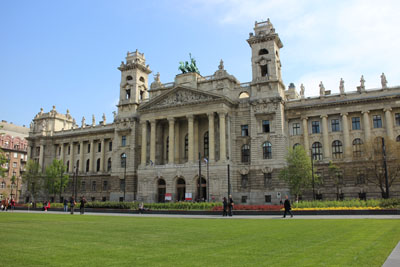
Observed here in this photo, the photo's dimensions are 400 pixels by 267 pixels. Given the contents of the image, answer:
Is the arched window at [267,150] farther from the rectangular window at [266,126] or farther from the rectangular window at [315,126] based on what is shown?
the rectangular window at [315,126]

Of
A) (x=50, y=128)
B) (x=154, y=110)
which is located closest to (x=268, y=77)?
(x=154, y=110)

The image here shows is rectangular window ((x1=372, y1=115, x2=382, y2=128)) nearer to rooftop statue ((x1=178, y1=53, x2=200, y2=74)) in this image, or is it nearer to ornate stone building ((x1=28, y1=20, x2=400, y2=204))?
ornate stone building ((x1=28, y1=20, x2=400, y2=204))

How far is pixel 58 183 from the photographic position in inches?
3076

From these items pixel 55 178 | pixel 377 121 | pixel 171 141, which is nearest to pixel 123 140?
pixel 171 141

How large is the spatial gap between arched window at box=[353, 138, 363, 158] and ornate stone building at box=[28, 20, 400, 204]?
15 cm

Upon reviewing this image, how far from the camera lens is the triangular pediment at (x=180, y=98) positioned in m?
63.8

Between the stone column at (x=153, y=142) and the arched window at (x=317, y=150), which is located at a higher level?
the stone column at (x=153, y=142)

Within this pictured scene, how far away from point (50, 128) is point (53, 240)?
288 ft

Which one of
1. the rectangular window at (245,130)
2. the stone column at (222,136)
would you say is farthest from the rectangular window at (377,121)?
the stone column at (222,136)

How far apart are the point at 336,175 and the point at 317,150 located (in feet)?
22.1

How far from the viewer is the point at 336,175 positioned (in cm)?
5556

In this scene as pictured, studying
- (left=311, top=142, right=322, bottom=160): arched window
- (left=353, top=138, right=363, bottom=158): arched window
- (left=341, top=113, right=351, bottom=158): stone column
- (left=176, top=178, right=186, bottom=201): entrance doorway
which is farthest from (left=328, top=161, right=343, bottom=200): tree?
(left=176, top=178, right=186, bottom=201): entrance doorway

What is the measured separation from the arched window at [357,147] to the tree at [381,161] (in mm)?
3983

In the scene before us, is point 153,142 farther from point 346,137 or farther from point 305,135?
point 346,137
